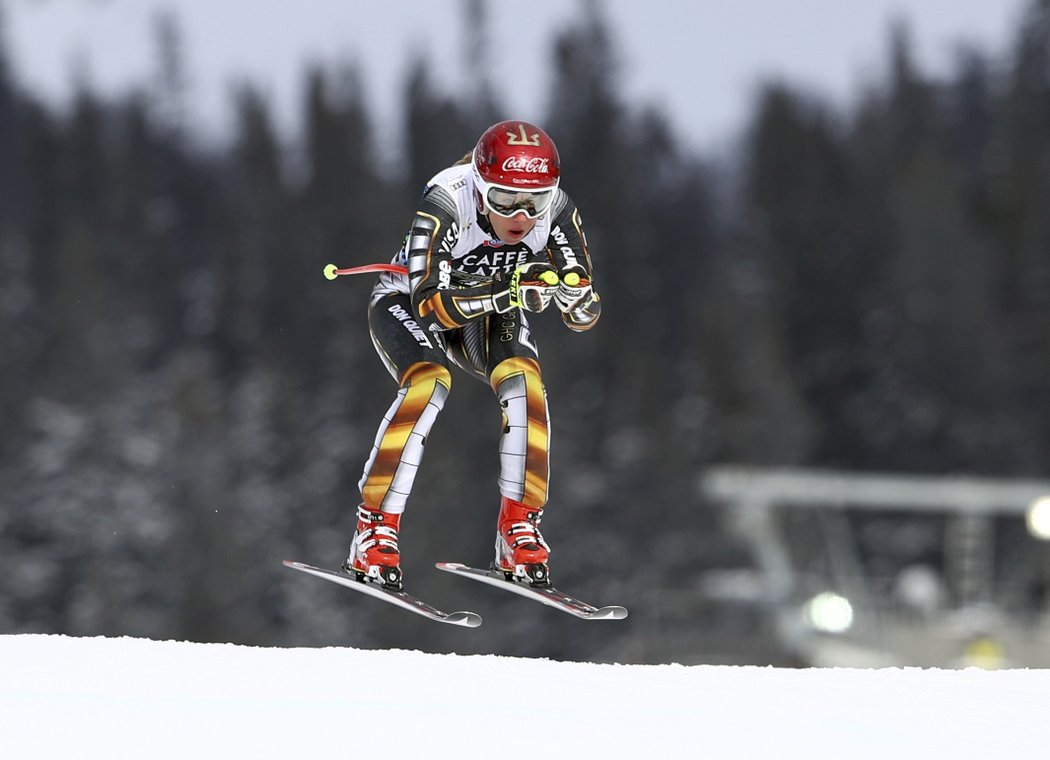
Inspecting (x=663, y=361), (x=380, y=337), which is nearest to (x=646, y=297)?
(x=663, y=361)

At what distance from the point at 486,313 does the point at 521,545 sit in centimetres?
166

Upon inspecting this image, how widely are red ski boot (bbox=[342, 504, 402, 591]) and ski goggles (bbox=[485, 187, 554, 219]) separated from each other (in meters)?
2.10

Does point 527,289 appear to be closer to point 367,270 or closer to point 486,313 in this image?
point 486,313

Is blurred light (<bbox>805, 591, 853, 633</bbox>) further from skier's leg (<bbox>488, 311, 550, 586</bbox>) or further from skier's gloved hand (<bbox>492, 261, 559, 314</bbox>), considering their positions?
skier's gloved hand (<bbox>492, 261, 559, 314</bbox>)

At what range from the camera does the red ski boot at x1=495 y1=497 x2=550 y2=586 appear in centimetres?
1066

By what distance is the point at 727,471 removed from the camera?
81.6 m

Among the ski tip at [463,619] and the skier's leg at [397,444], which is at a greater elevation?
the skier's leg at [397,444]

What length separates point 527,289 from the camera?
388 inches

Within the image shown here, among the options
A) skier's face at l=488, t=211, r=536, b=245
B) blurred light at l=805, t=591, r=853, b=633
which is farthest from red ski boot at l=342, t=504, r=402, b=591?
blurred light at l=805, t=591, r=853, b=633

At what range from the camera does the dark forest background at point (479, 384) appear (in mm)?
73375

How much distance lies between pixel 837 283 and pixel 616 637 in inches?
1250

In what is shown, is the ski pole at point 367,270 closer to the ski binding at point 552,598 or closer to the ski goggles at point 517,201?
the ski goggles at point 517,201

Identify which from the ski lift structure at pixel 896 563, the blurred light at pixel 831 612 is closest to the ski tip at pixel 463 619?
the ski lift structure at pixel 896 563

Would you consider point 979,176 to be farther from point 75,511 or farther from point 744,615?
point 75,511
